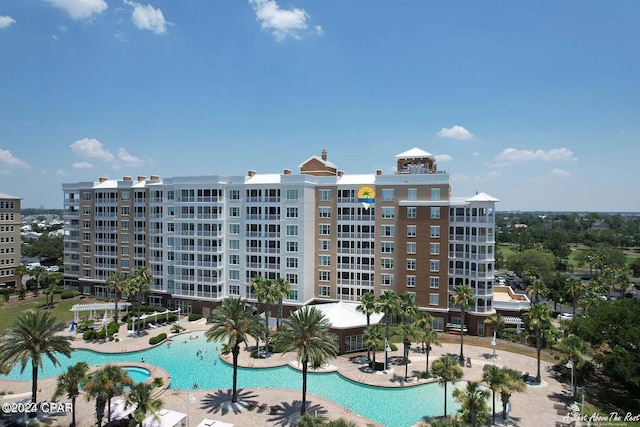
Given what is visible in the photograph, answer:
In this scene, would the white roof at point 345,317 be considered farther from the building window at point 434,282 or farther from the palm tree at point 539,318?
the palm tree at point 539,318

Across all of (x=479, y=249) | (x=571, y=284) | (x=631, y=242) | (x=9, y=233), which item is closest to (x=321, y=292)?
(x=479, y=249)

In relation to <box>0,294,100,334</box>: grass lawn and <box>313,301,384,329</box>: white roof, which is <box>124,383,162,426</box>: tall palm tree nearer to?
<box>313,301,384,329</box>: white roof

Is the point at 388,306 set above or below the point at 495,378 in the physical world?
above

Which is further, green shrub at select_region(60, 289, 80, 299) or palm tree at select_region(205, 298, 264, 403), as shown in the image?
green shrub at select_region(60, 289, 80, 299)

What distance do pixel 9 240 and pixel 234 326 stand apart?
77.1 meters

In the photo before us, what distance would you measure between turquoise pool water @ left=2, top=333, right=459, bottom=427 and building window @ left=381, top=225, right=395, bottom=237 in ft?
83.0

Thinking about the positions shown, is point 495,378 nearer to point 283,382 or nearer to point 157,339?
point 283,382

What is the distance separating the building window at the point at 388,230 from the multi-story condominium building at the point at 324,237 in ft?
0.54

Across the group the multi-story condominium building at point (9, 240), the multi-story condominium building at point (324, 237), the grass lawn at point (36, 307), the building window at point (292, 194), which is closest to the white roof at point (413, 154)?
the multi-story condominium building at point (324, 237)

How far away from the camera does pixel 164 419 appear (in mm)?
31891

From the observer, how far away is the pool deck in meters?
34.9

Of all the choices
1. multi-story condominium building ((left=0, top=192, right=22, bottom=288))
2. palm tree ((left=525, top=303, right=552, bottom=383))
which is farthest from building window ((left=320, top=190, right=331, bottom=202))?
multi-story condominium building ((left=0, top=192, right=22, bottom=288))

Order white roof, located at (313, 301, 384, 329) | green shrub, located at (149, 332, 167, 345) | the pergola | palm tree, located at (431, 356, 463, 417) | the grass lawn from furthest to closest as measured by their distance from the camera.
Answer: the grass lawn, the pergola, green shrub, located at (149, 332, 167, 345), white roof, located at (313, 301, 384, 329), palm tree, located at (431, 356, 463, 417)

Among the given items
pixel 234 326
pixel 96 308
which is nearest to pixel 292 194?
pixel 234 326
